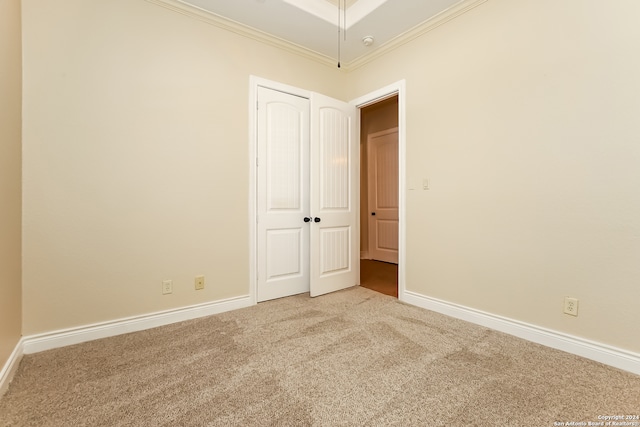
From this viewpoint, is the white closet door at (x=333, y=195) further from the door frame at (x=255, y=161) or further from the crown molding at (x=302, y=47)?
the crown molding at (x=302, y=47)

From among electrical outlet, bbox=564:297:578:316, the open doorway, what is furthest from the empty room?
the open doorway

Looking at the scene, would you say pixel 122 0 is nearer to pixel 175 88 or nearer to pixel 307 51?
pixel 175 88

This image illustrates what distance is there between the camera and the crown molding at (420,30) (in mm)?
2435

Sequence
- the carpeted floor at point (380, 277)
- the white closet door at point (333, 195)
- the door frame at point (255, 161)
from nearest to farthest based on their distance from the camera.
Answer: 1. the door frame at point (255, 161)
2. the white closet door at point (333, 195)
3. the carpeted floor at point (380, 277)

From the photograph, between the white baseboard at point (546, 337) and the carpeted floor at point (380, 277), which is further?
the carpeted floor at point (380, 277)

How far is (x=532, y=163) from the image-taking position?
207cm

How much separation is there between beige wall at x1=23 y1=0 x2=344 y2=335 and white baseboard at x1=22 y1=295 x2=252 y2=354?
52 millimetres

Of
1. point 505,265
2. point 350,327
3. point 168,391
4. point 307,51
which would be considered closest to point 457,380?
point 350,327

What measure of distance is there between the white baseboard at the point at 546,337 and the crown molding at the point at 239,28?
9.82ft

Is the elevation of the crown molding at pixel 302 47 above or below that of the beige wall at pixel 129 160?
above

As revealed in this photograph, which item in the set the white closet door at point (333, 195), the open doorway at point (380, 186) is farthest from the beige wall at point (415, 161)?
the open doorway at point (380, 186)

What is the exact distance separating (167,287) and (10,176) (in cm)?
126

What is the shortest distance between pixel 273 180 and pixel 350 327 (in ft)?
5.42

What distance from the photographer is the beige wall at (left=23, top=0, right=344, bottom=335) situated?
1.96m
